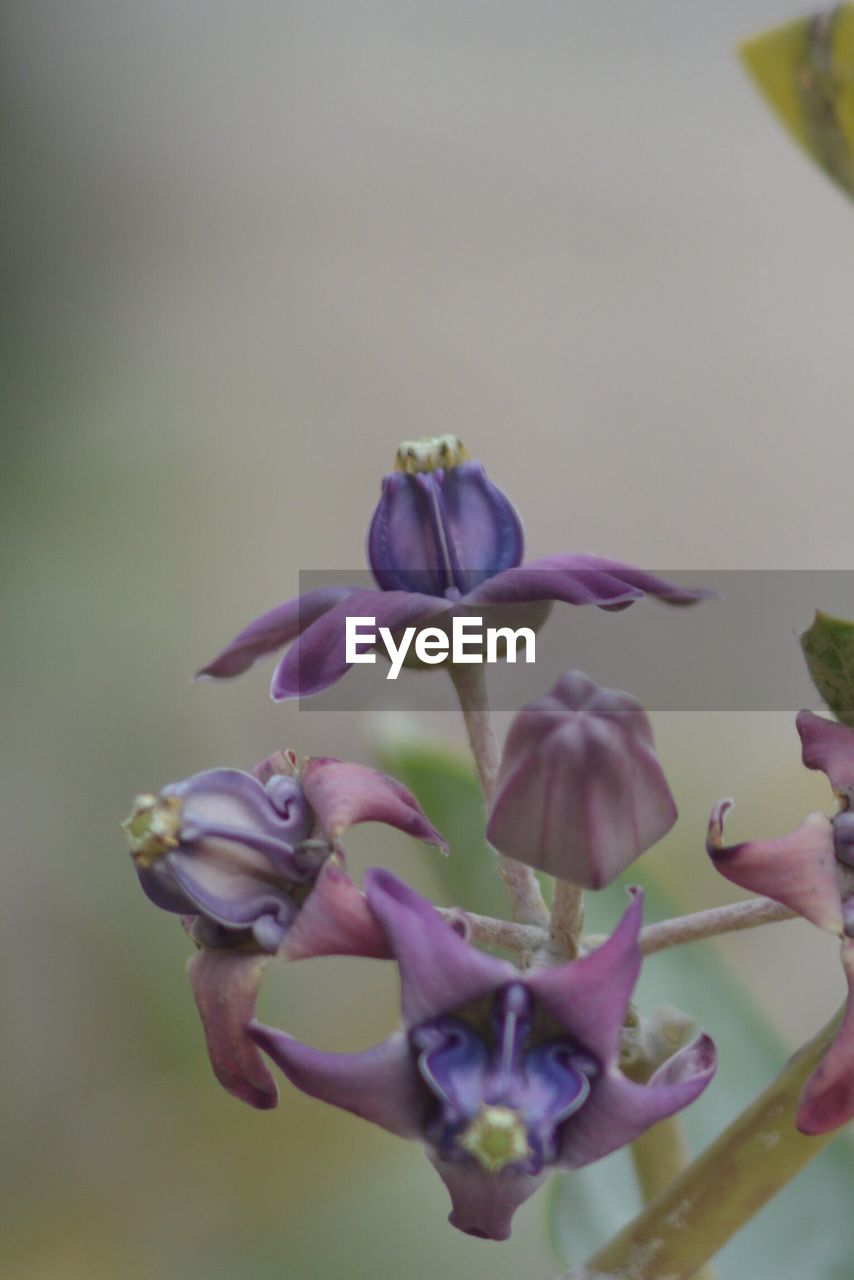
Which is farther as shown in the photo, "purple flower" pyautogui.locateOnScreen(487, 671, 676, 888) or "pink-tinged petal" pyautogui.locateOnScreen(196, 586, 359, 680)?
"pink-tinged petal" pyautogui.locateOnScreen(196, 586, 359, 680)

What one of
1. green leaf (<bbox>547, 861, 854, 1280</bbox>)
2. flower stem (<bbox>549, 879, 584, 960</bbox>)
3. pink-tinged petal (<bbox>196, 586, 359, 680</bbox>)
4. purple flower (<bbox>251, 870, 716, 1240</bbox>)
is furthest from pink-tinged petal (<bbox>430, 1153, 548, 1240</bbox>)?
green leaf (<bbox>547, 861, 854, 1280</bbox>)

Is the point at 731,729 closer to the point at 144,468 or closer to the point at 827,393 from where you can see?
the point at 144,468

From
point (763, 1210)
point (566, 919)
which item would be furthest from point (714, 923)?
point (763, 1210)

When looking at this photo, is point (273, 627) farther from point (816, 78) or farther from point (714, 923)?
point (816, 78)

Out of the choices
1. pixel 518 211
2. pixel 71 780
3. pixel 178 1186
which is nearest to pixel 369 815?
pixel 178 1186

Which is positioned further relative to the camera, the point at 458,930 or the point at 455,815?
the point at 455,815

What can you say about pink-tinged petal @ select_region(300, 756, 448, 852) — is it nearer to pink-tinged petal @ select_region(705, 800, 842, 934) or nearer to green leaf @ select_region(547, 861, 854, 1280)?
pink-tinged petal @ select_region(705, 800, 842, 934)
